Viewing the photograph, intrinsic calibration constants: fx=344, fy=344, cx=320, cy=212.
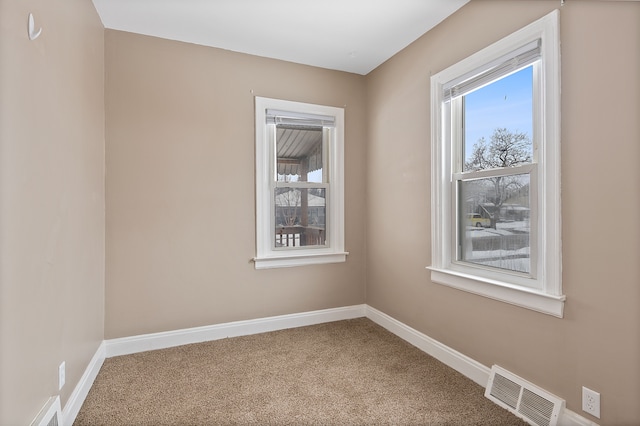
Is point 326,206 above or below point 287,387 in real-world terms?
above

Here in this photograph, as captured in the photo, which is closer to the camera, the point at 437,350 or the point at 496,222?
the point at 496,222

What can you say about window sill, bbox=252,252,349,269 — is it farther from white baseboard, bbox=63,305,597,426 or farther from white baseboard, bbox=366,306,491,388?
white baseboard, bbox=366,306,491,388

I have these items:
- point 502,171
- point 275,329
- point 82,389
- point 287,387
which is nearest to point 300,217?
point 275,329

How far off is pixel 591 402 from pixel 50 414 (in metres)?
2.61

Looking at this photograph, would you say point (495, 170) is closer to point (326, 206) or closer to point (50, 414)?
point (326, 206)

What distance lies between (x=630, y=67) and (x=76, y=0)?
301cm

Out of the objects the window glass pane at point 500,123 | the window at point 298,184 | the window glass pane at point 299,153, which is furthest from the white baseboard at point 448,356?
the window glass pane at point 299,153

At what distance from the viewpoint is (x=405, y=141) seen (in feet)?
10.1

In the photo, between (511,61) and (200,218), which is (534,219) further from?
(200,218)

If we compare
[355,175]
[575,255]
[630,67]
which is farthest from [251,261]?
[630,67]

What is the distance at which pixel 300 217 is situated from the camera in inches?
139

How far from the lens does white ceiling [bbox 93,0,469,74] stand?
2.45 m

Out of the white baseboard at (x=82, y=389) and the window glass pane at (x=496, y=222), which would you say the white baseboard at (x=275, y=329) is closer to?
the white baseboard at (x=82, y=389)

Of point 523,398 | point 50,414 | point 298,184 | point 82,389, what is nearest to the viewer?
point 50,414
